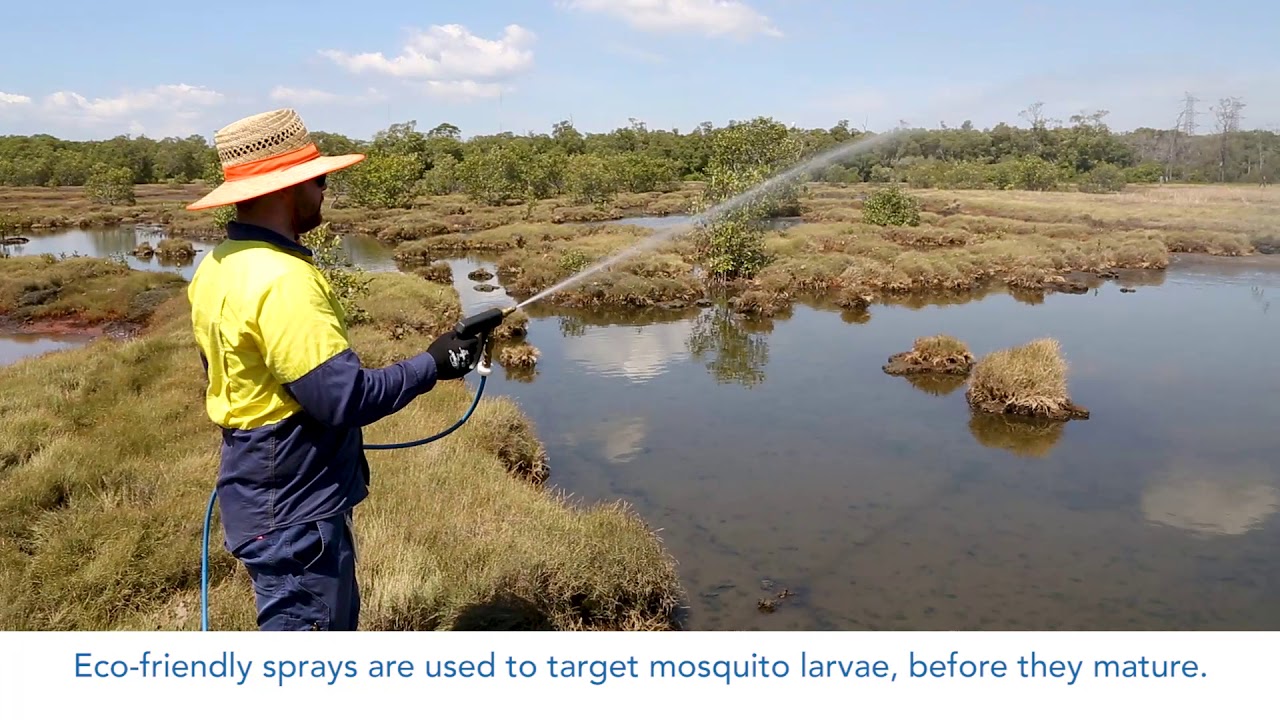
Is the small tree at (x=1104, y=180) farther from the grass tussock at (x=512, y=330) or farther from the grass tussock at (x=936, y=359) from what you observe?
the grass tussock at (x=512, y=330)

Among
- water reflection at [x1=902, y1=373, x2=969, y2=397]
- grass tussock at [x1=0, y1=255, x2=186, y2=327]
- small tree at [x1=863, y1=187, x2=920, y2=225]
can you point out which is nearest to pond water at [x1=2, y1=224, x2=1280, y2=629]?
water reflection at [x1=902, y1=373, x2=969, y2=397]

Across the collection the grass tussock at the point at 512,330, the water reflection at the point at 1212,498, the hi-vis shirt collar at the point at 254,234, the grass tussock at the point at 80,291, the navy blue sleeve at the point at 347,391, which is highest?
the hi-vis shirt collar at the point at 254,234

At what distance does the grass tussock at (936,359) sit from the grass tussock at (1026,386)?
2.24 meters

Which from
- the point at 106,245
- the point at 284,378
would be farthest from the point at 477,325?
the point at 106,245

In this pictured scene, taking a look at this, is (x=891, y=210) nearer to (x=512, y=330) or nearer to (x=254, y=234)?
(x=512, y=330)

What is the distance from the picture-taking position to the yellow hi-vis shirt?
284 centimetres

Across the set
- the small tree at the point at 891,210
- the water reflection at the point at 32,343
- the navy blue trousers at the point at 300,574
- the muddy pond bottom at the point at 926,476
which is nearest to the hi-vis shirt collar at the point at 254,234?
the navy blue trousers at the point at 300,574

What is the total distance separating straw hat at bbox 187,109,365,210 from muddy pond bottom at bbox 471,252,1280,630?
23.3 feet

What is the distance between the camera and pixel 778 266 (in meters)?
32.8

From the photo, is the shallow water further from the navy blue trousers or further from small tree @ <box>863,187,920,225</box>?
the navy blue trousers

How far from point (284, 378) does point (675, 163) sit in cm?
9211

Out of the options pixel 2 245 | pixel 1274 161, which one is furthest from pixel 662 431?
pixel 1274 161

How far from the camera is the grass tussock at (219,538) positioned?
5832mm

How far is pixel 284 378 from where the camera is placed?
2.88 meters
